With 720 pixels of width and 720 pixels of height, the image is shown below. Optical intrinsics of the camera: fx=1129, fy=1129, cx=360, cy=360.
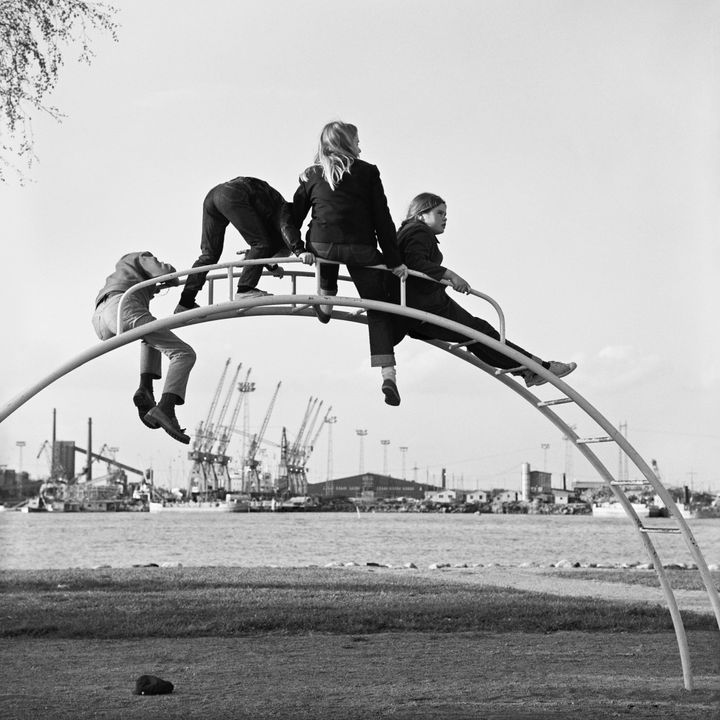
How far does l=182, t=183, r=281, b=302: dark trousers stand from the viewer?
8156 millimetres

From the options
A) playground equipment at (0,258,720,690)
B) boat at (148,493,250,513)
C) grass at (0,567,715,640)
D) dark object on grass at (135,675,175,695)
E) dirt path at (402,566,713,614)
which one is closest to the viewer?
playground equipment at (0,258,720,690)

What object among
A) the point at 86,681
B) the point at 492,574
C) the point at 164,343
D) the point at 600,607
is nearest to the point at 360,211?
the point at 164,343

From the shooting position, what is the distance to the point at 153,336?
319 inches

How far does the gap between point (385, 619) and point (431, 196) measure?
25.2ft

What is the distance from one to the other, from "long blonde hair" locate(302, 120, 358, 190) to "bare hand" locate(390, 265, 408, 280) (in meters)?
0.74

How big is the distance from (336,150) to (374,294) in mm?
1079

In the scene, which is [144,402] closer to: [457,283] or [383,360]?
[383,360]

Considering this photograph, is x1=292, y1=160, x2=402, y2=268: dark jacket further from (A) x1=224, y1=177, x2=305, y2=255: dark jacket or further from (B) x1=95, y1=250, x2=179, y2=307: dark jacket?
(B) x1=95, y1=250, x2=179, y2=307: dark jacket

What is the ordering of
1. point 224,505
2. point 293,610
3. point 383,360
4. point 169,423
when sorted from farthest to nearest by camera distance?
point 224,505 → point 293,610 → point 383,360 → point 169,423

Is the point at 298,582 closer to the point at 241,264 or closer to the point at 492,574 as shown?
the point at 492,574

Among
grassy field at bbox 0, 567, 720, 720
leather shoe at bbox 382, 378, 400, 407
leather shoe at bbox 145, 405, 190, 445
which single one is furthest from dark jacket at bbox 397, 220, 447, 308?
grassy field at bbox 0, 567, 720, 720

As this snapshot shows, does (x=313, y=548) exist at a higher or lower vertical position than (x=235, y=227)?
lower

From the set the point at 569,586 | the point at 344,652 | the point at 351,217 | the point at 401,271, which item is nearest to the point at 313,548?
the point at 569,586

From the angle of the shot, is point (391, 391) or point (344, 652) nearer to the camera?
point (391, 391)
